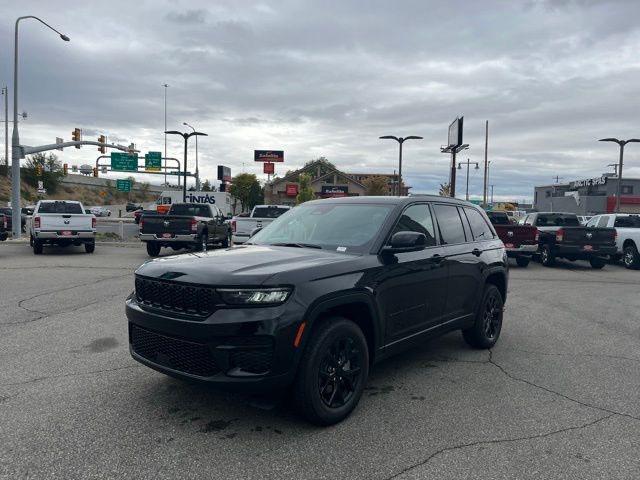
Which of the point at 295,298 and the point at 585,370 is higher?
the point at 295,298

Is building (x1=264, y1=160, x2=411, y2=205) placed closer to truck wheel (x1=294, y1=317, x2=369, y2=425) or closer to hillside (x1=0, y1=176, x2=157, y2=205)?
hillside (x1=0, y1=176, x2=157, y2=205)

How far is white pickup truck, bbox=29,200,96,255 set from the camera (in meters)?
16.4

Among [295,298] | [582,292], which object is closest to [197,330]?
[295,298]

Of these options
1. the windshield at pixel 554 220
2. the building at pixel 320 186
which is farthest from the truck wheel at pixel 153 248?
the building at pixel 320 186

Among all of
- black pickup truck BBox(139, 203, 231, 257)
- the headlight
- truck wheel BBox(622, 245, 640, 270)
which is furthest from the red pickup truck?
the headlight

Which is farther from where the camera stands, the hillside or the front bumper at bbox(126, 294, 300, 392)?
the hillside

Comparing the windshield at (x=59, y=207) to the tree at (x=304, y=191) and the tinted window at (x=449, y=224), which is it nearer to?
the tinted window at (x=449, y=224)

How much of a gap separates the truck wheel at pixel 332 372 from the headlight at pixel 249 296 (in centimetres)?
45

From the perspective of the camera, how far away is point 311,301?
11.9ft

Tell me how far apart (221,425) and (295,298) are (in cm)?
114

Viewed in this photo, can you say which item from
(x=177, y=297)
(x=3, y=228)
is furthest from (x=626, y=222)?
(x=3, y=228)

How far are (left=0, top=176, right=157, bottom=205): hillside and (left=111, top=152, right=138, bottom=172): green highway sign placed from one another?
13.5 meters

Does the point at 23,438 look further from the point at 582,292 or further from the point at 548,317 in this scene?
the point at 582,292

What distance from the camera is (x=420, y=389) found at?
4672 millimetres
